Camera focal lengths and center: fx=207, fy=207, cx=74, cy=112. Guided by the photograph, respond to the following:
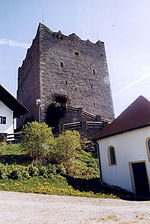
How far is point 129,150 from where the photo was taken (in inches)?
520

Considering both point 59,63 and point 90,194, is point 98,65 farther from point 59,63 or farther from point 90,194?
point 90,194

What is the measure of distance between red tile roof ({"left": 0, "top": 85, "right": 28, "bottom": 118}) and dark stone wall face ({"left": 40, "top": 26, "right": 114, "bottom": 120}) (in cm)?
368

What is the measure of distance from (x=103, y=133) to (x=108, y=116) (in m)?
17.6

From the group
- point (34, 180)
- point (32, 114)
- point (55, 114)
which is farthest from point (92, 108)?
point (34, 180)

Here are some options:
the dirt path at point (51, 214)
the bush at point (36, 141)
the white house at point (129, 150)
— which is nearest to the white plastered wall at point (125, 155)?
the white house at point (129, 150)

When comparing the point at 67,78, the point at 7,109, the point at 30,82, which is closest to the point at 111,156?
the point at 7,109

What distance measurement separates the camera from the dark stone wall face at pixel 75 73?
1146 inches

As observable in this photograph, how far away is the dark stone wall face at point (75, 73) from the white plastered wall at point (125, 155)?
46.9 feet

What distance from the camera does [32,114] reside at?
1136 inches

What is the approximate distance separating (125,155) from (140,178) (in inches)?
64.4

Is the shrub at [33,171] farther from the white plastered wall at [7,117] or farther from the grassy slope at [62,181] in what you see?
the white plastered wall at [7,117]

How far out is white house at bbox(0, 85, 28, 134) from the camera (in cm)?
2223

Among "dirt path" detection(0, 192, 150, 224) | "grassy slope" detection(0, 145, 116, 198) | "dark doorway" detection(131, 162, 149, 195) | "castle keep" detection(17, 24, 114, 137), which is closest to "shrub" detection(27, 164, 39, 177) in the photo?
"grassy slope" detection(0, 145, 116, 198)

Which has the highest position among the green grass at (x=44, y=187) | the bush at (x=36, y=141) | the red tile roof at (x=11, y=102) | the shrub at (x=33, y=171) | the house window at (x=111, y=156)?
the red tile roof at (x=11, y=102)
